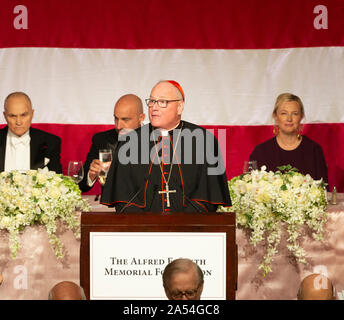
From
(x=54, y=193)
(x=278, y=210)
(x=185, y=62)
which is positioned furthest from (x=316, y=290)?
(x=185, y=62)

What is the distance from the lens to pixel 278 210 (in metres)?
3.67

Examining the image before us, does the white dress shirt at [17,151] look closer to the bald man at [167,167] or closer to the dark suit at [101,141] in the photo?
the dark suit at [101,141]

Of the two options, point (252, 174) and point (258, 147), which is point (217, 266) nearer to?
point (252, 174)

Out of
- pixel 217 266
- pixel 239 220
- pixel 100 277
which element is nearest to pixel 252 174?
pixel 239 220

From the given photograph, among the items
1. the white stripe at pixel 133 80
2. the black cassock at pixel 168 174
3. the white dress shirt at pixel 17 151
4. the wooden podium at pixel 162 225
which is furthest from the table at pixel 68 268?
the white stripe at pixel 133 80

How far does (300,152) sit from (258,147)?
13.8 inches

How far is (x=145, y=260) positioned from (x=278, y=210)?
1.06m

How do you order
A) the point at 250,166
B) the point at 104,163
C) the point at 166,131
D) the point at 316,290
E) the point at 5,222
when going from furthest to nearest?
the point at 250,166, the point at 104,163, the point at 166,131, the point at 5,222, the point at 316,290

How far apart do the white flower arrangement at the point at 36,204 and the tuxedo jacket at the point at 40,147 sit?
1591 mm

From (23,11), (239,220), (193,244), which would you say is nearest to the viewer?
(193,244)

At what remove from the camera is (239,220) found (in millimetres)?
3746

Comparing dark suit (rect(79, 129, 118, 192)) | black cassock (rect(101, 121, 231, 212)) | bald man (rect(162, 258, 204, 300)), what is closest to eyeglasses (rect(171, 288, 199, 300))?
bald man (rect(162, 258, 204, 300))

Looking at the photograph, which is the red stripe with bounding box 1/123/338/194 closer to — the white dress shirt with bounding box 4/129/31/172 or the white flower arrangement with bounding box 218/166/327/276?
the white dress shirt with bounding box 4/129/31/172

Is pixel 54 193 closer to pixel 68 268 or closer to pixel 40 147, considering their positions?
pixel 68 268
